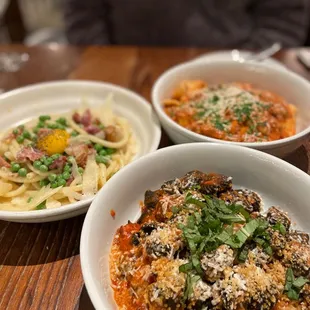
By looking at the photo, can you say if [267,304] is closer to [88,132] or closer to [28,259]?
[28,259]

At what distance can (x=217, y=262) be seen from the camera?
1222 millimetres

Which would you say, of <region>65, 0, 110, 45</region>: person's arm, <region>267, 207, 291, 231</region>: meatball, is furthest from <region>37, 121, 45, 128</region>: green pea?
<region>65, 0, 110, 45</region>: person's arm

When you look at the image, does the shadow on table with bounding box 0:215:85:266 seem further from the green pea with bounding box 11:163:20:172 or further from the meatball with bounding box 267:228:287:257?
the meatball with bounding box 267:228:287:257

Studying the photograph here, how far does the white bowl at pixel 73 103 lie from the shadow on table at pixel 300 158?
28.2 inches

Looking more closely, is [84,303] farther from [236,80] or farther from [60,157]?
[236,80]

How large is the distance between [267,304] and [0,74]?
265 cm

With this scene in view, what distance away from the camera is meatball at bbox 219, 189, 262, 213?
58.4 inches

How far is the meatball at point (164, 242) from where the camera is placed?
4.21 feet

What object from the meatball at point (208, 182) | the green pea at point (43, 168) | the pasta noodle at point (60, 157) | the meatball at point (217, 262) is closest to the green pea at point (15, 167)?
the pasta noodle at point (60, 157)

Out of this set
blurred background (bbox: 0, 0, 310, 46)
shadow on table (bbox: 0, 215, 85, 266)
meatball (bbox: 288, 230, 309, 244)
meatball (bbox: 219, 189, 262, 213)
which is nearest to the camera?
meatball (bbox: 288, 230, 309, 244)

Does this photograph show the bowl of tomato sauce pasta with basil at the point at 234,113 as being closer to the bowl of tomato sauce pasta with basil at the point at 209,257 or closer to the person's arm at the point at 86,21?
the bowl of tomato sauce pasta with basil at the point at 209,257

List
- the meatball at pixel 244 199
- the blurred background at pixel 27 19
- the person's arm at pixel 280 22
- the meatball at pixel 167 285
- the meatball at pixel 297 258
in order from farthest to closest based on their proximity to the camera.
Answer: the blurred background at pixel 27 19
the person's arm at pixel 280 22
the meatball at pixel 244 199
the meatball at pixel 297 258
the meatball at pixel 167 285

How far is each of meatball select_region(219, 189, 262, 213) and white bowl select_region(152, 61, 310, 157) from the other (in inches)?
16.0

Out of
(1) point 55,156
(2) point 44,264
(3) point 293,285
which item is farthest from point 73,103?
(3) point 293,285
